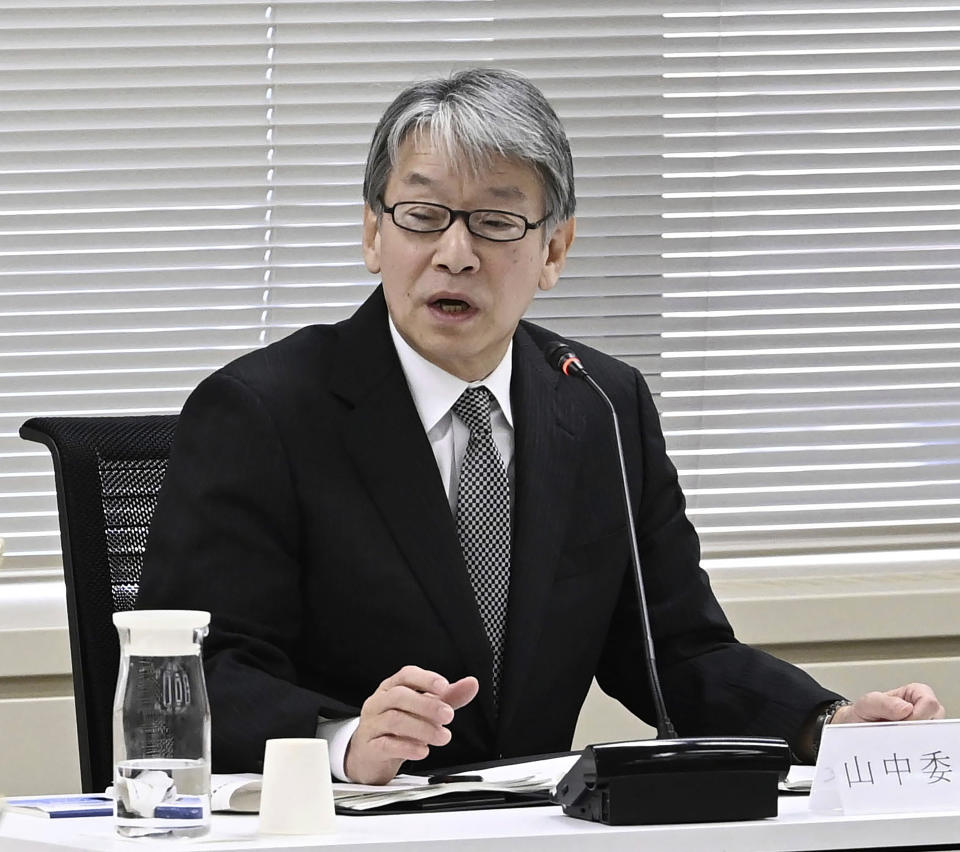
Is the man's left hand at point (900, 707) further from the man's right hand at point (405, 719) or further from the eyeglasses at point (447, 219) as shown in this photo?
the eyeglasses at point (447, 219)

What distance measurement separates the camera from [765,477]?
269 cm

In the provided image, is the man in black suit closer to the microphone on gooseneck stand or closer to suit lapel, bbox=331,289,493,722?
suit lapel, bbox=331,289,493,722

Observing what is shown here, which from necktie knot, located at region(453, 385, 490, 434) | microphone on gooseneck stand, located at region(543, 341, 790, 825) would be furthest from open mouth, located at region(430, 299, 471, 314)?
microphone on gooseneck stand, located at region(543, 341, 790, 825)

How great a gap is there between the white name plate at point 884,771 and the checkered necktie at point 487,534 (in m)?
0.65

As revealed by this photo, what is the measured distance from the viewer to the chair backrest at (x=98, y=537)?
67.1 inches

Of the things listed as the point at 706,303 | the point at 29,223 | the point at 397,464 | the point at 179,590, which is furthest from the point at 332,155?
the point at 179,590

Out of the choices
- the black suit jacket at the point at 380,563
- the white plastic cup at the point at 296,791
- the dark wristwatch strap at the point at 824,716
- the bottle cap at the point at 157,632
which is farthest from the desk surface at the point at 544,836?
the dark wristwatch strap at the point at 824,716

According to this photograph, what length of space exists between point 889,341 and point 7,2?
1.70 metres

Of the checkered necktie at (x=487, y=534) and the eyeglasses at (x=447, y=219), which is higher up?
the eyeglasses at (x=447, y=219)

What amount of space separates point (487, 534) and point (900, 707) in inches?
21.2

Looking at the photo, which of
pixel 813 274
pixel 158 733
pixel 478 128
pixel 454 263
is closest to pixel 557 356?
pixel 454 263

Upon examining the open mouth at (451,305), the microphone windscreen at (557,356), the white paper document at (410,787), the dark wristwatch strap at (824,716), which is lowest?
the dark wristwatch strap at (824,716)

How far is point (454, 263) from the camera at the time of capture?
5.76 ft

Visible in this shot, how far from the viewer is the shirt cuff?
4.68 ft
